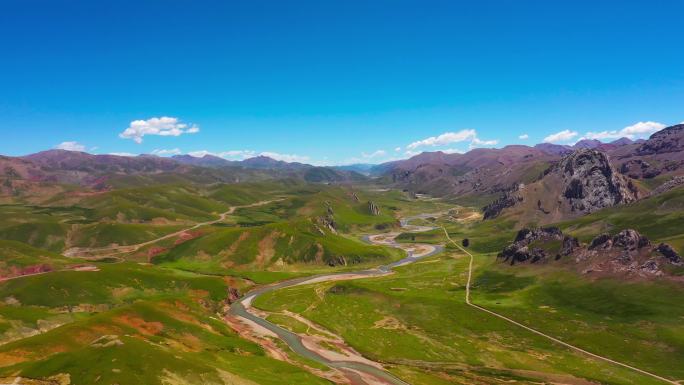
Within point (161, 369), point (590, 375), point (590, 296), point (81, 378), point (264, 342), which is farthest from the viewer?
point (590, 296)

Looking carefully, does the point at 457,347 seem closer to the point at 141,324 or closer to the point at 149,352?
the point at 149,352

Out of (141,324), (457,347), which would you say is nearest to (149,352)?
(141,324)

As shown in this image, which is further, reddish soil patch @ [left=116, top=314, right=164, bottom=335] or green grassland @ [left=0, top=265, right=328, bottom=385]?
reddish soil patch @ [left=116, top=314, right=164, bottom=335]

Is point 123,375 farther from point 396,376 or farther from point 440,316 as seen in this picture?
point 440,316

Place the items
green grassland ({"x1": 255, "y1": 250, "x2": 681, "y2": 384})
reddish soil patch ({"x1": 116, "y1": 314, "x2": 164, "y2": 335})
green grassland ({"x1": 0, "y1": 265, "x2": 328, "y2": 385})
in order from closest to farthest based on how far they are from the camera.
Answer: green grassland ({"x1": 0, "y1": 265, "x2": 328, "y2": 385}), green grassland ({"x1": 255, "y1": 250, "x2": 681, "y2": 384}), reddish soil patch ({"x1": 116, "y1": 314, "x2": 164, "y2": 335})

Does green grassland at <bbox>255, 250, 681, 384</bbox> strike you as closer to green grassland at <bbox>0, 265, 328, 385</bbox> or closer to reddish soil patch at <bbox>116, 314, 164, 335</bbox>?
green grassland at <bbox>0, 265, 328, 385</bbox>

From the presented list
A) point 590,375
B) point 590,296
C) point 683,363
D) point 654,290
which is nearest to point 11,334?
point 590,375

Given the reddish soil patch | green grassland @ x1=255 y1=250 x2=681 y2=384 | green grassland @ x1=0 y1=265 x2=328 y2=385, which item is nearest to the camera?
green grassland @ x1=0 y1=265 x2=328 y2=385

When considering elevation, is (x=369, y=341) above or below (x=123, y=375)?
below

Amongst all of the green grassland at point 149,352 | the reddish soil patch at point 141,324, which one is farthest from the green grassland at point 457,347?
the reddish soil patch at point 141,324

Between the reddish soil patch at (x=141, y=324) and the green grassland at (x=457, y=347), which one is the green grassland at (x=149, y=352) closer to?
the reddish soil patch at (x=141, y=324)

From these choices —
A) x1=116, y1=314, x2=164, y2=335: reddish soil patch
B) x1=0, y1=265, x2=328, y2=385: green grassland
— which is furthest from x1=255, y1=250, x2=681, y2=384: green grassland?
x1=116, y1=314, x2=164, y2=335: reddish soil patch
